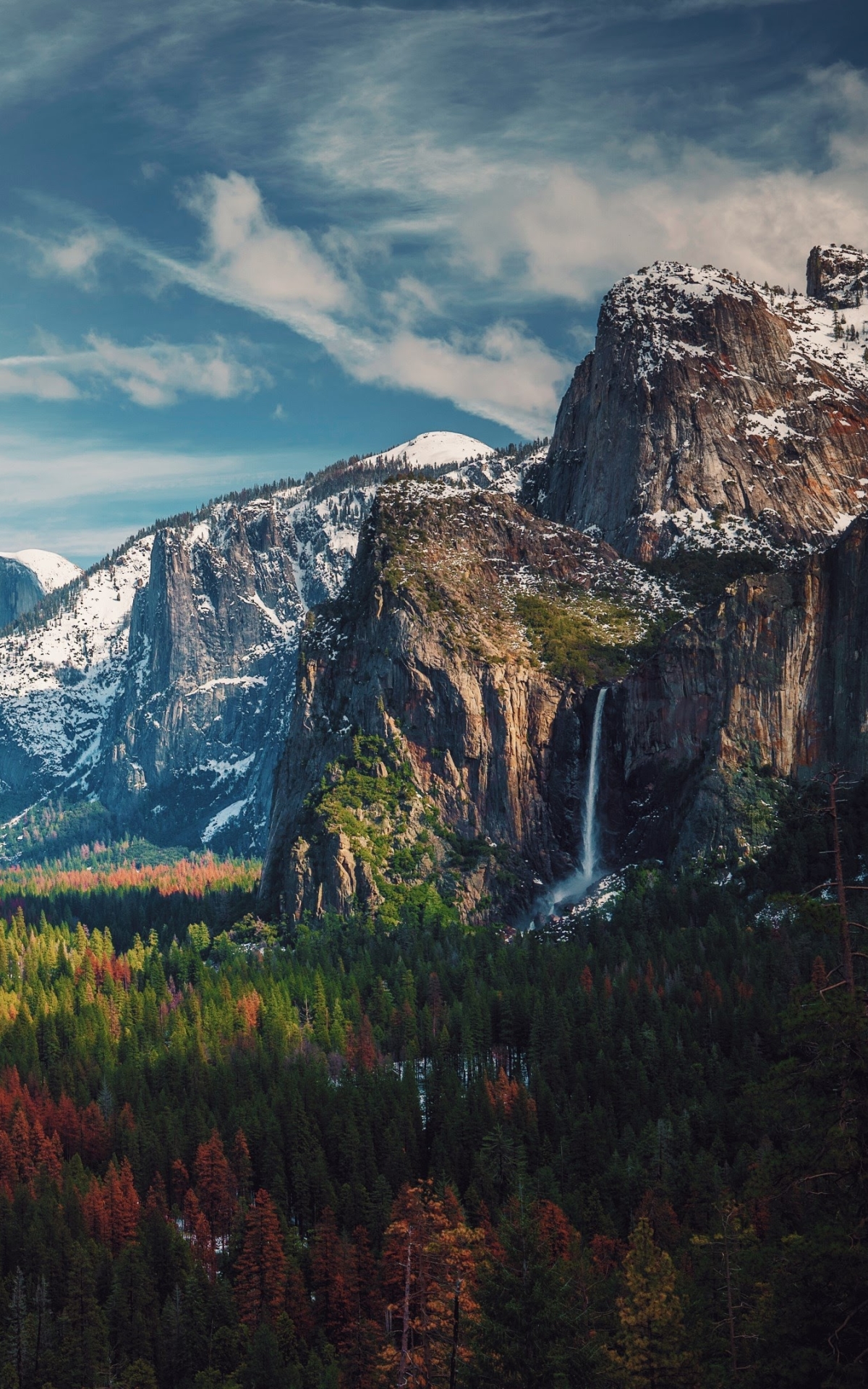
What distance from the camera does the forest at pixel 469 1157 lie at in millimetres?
45094

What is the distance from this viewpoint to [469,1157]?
120m

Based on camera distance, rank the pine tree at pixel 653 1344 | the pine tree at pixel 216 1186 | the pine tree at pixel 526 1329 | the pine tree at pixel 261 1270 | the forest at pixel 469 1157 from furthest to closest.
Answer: the pine tree at pixel 216 1186
the pine tree at pixel 261 1270
the pine tree at pixel 653 1344
the pine tree at pixel 526 1329
the forest at pixel 469 1157

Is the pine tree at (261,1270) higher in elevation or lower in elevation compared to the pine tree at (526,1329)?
lower

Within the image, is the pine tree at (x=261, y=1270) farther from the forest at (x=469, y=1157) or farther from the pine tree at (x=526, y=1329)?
the pine tree at (x=526, y=1329)

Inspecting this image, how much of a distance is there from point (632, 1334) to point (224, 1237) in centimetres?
6407

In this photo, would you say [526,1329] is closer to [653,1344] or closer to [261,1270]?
[653,1344]

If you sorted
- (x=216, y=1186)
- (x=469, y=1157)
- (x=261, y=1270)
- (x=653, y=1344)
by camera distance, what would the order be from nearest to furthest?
(x=653, y=1344) < (x=261, y=1270) < (x=216, y=1186) < (x=469, y=1157)

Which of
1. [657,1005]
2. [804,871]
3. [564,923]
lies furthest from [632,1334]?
[564,923]

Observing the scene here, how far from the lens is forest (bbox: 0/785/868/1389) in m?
45.1

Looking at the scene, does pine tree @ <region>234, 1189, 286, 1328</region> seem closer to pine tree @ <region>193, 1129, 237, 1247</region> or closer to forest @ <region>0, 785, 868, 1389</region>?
forest @ <region>0, 785, 868, 1389</region>

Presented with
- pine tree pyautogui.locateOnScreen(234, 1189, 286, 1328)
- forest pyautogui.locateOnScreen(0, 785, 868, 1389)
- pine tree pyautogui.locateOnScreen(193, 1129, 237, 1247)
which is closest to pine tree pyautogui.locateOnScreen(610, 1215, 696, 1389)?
forest pyautogui.locateOnScreen(0, 785, 868, 1389)

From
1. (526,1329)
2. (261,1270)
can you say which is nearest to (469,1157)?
(261,1270)

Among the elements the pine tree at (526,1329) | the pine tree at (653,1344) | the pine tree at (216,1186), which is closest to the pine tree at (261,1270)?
the pine tree at (216,1186)

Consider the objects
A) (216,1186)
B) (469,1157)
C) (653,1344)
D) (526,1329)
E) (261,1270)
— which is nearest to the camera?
(526,1329)
